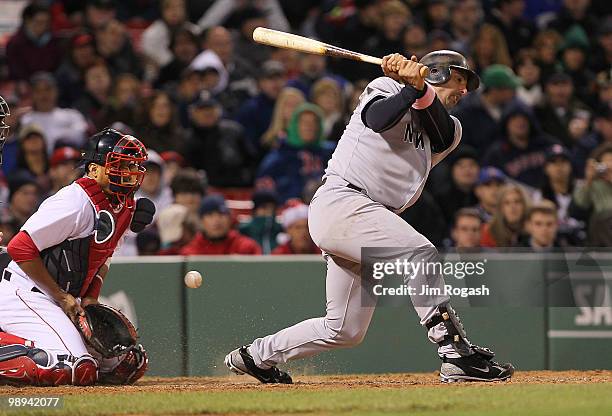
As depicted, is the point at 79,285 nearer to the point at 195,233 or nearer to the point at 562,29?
the point at 195,233

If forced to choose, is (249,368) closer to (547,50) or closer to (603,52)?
(547,50)

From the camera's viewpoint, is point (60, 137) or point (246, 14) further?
point (246, 14)

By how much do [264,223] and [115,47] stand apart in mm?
3353

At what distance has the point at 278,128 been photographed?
36.8 ft

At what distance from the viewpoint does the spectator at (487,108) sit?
441 inches

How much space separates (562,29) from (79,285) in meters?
8.23

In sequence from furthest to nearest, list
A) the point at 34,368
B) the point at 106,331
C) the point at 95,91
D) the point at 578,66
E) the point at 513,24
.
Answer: the point at 513,24 → the point at 578,66 → the point at 95,91 → the point at 106,331 → the point at 34,368

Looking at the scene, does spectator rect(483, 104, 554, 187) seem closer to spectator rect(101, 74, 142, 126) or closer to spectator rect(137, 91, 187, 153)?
spectator rect(137, 91, 187, 153)

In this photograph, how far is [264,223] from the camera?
984cm

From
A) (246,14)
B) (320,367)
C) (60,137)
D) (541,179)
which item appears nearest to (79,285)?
(320,367)

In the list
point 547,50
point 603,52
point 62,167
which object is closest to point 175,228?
point 62,167

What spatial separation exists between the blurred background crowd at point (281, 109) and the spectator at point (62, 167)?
1 centimetres

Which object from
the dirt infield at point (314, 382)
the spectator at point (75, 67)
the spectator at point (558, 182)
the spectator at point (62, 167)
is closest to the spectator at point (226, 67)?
the spectator at point (75, 67)

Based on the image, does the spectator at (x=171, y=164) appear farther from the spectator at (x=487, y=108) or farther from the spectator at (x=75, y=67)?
the spectator at (x=487, y=108)
